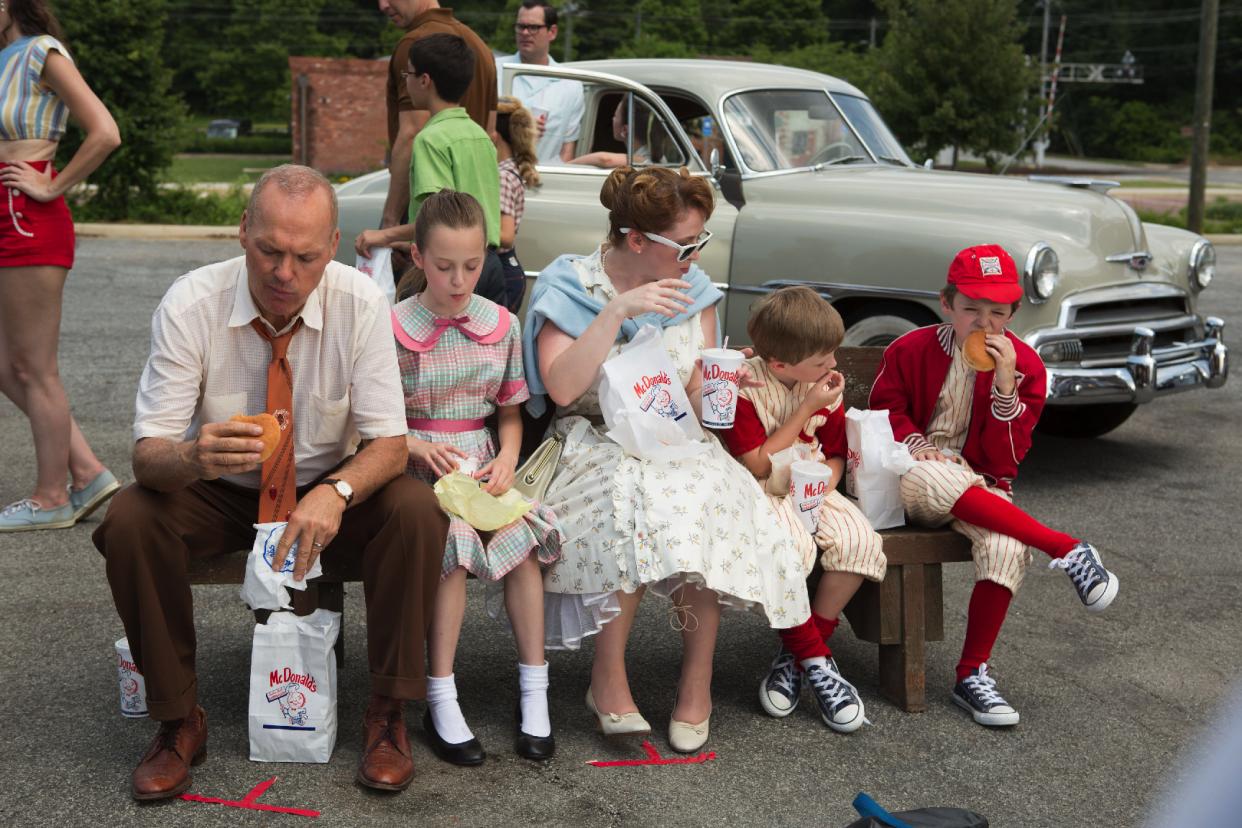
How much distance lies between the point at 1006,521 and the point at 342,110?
117 ft

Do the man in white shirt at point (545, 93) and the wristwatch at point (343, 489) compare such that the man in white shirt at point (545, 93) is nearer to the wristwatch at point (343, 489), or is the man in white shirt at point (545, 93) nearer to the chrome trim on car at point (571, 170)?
the chrome trim on car at point (571, 170)

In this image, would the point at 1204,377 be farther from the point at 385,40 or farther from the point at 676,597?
the point at 385,40

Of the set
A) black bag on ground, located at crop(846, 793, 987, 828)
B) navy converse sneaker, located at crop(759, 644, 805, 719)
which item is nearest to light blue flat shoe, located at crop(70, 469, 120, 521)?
navy converse sneaker, located at crop(759, 644, 805, 719)

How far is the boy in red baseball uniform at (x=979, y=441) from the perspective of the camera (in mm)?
3201

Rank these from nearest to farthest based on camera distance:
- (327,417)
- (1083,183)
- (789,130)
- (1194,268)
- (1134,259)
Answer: (327,417) < (1134,259) < (1194,268) < (1083,183) < (789,130)

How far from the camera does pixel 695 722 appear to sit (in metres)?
3.00

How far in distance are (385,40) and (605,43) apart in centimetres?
1531

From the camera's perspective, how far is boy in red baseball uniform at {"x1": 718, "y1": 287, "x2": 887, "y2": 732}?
10.3 ft

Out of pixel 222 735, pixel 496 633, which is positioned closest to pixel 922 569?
pixel 496 633

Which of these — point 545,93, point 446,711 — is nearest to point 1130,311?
point 545,93

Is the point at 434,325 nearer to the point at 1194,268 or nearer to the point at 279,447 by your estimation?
the point at 279,447

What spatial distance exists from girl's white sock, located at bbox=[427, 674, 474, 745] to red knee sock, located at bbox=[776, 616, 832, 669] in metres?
0.94

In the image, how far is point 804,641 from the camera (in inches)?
126

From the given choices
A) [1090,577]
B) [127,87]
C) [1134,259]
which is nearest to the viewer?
[1090,577]
